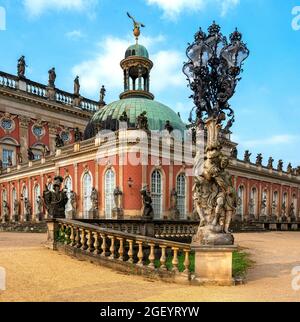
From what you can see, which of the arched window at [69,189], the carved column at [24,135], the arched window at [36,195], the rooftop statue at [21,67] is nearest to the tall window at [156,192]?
the arched window at [69,189]

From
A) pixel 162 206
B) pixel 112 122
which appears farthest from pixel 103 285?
pixel 112 122

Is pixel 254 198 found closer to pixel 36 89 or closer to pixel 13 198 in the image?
pixel 13 198

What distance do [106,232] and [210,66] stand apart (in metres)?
9.58

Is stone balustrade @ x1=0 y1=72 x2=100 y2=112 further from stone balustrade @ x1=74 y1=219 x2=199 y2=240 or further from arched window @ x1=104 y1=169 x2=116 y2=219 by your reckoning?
stone balustrade @ x1=74 y1=219 x2=199 y2=240

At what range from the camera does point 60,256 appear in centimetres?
1080

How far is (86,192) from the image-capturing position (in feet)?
92.5

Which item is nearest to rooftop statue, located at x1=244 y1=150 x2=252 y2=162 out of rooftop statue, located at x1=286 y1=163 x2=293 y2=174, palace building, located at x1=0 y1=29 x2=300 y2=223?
palace building, located at x1=0 y1=29 x2=300 y2=223

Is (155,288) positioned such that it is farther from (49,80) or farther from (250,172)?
(49,80)

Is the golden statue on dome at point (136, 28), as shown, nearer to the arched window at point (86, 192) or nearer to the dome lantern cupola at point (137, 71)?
the dome lantern cupola at point (137, 71)

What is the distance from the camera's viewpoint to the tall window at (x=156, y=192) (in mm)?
26453

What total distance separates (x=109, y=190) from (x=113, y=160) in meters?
2.18

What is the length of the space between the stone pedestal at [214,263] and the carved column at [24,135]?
114ft

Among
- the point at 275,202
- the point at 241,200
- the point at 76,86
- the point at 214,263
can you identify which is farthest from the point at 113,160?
the point at 275,202

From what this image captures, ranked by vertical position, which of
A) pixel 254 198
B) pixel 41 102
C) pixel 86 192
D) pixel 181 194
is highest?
pixel 41 102
